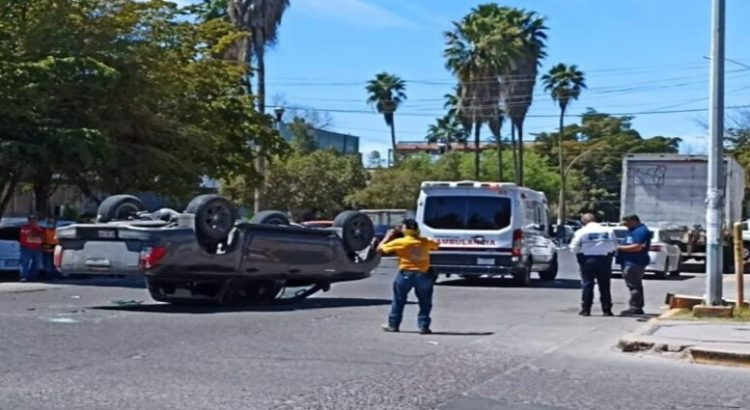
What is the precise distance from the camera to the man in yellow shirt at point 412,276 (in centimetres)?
1534

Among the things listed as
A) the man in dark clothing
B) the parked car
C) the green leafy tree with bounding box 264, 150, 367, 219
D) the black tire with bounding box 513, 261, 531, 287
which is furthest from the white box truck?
the green leafy tree with bounding box 264, 150, 367, 219

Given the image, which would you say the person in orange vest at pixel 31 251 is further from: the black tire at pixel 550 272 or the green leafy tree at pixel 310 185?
the green leafy tree at pixel 310 185


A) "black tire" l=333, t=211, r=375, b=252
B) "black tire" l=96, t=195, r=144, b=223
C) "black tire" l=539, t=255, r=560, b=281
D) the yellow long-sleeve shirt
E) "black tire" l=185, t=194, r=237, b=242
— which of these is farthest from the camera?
"black tire" l=539, t=255, r=560, b=281

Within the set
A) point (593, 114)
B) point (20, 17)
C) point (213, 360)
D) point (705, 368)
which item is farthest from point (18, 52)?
point (593, 114)

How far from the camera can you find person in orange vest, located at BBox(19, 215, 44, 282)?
26.0 meters

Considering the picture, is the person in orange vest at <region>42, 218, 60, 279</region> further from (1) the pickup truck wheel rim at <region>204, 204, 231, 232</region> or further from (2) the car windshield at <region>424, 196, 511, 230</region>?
(1) the pickup truck wheel rim at <region>204, 204, 231, 232</region>

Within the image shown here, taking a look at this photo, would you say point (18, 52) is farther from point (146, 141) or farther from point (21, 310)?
point (21, 310)

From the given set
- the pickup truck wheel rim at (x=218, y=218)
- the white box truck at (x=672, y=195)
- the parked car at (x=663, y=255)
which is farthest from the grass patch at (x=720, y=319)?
the white box truck at (x=672, y=195)

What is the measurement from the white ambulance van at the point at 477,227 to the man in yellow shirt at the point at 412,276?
31.3 feet

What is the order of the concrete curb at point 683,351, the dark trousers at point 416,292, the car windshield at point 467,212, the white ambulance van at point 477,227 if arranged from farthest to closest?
the car windshield at point 467,212, the white ambulance van at point 477,227, the dark trousers at point 416,292, the concrete curb at point 683,351

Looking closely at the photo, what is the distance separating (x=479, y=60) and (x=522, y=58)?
240cm

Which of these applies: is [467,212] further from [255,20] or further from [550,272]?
[255,20]

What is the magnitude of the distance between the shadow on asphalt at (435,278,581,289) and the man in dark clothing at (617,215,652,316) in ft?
24.4

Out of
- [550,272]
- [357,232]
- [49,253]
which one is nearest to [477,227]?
[550,272]
